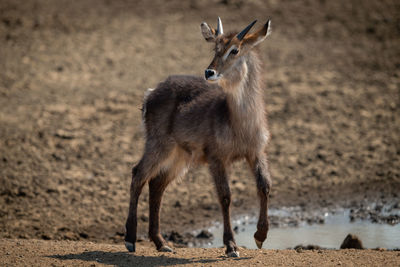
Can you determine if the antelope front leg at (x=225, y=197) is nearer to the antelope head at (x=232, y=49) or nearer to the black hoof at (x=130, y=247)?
the antelope head at (x=232, y=49)

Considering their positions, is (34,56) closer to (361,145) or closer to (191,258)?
(361,145)

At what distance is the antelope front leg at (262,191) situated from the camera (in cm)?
743

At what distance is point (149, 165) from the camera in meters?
8.35

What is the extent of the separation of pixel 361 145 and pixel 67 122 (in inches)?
212

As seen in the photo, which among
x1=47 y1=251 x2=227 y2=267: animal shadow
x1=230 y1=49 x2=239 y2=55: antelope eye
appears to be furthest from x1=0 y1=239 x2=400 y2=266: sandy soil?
x1=230 y1=49 x2=239 y2=55: antelope eye

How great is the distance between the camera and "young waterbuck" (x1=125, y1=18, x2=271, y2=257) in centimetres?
752

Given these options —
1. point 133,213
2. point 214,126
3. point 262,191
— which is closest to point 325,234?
point 262,191

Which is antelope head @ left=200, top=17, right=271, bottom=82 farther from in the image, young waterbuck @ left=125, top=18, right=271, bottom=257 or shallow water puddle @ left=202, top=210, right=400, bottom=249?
shallow water puddle @ left=202, top=210, right=400, bottom=249

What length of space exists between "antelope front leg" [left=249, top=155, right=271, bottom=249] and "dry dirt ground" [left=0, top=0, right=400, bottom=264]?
1.21 m

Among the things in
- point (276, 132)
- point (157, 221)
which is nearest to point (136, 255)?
point (157, 221)

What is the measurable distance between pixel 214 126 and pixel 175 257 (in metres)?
1.55

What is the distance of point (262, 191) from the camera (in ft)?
24.5

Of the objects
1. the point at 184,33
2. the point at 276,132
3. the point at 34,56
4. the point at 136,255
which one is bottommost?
the point at 136,255

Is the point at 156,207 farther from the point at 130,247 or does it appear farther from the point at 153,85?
the point at 153,85
